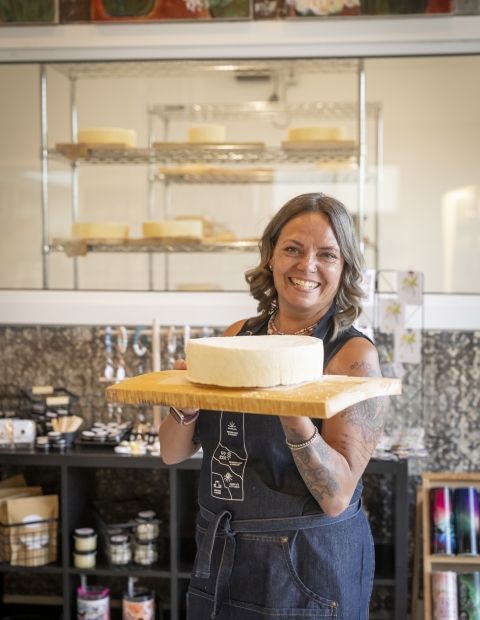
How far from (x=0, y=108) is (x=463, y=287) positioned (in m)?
2.28

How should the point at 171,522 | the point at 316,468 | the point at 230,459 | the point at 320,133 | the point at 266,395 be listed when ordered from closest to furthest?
the point at 266,395 < the point at 316,468 < the point at 230,459 < the point at 171,522 < the point at 320,133

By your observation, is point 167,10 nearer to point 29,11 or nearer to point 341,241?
point 29,11

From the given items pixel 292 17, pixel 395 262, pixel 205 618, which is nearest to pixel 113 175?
pixel 292 17

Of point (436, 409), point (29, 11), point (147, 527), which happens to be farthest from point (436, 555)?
point (29, 11)

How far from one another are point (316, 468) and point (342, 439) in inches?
4.8

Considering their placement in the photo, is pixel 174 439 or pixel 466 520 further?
pixel 466 520

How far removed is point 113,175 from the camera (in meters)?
3.51

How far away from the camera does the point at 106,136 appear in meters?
3.24

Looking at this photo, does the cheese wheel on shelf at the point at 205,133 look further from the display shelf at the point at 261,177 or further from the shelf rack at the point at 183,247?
the shelf rack at the point at 183,247

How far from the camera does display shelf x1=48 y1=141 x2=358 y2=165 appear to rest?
318cm

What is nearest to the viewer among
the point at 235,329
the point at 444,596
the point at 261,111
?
the point at 235,329

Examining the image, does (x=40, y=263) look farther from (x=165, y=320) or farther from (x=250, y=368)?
(x=250, y=368)

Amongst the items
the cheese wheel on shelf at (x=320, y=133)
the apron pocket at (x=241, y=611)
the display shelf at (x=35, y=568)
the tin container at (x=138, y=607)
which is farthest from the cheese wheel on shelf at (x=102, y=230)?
the apron pocket at (x=241, y=611)

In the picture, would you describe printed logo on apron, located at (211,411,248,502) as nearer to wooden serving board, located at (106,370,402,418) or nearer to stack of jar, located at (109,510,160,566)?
wooden serving board, located at (106,370,402,418)
